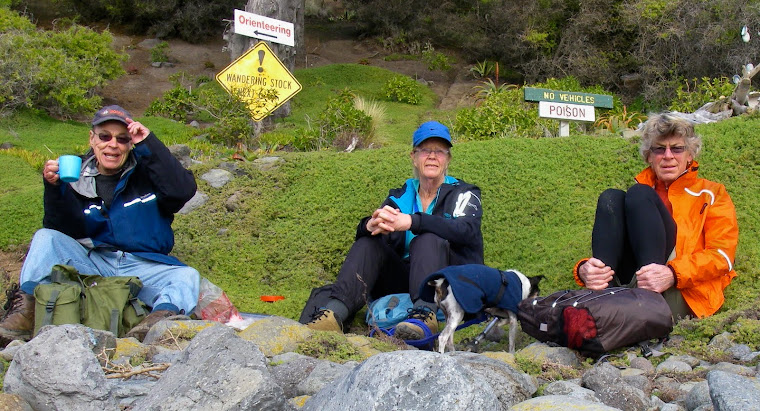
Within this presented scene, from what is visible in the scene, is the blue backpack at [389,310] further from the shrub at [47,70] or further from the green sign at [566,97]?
the shrub at [47,70]

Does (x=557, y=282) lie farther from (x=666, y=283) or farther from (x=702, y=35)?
(x=702, y=35)

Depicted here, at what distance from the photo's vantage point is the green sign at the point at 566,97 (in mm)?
6758

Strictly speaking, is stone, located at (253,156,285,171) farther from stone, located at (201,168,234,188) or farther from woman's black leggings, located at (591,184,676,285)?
woman's black leggings, located at (591,184,676,285)

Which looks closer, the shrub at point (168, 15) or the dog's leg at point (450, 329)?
the dog's leg at point (450, 329)

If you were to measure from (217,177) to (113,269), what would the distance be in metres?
2.54

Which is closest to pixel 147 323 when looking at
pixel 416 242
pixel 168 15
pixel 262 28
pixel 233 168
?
pixel 416 242

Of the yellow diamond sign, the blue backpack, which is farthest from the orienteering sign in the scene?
the blue backpack

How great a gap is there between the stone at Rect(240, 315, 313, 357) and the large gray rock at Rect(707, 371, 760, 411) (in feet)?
6.36

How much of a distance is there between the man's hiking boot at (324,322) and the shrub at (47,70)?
7447 millimetres

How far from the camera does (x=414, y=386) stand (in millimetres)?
2082

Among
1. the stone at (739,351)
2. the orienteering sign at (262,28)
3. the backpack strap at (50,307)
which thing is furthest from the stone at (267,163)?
the stone at (739,351)

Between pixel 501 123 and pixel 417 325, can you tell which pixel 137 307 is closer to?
pixel 417 325

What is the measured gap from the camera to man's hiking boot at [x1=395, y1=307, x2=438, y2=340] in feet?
13.5

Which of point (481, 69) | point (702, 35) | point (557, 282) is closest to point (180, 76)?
point (481, 69)
